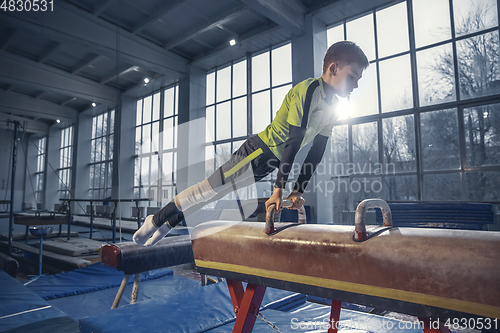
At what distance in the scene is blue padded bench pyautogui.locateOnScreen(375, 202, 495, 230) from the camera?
159 inches

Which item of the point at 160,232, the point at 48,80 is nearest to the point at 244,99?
the point at 48,80

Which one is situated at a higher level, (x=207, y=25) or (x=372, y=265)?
(x=207, y=25)

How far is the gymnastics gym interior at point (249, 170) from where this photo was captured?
109cm

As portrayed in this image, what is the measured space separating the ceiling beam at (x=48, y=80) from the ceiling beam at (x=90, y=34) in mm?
536

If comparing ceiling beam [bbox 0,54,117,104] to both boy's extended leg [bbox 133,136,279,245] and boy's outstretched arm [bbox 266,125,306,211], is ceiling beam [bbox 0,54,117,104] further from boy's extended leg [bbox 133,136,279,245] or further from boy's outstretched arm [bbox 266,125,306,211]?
boy's outstretched arm [bbox 266,125,306,211]

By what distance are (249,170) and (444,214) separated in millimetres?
3894

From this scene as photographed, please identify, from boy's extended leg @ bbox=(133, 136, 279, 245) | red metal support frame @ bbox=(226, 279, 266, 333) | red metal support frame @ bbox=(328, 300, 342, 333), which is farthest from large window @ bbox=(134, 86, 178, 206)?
red metal support frame @ bbox=(328, 300, 342, 333)

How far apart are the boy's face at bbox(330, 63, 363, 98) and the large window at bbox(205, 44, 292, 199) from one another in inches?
238

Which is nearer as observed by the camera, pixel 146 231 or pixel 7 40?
pixel 146 231

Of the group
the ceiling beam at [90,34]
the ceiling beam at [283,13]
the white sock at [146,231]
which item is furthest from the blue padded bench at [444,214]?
the ceiling beam at [90,34]

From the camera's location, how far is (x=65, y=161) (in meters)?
5.10

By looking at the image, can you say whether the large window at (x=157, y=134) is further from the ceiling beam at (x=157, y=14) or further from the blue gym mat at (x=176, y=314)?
the blue gym mat at (x=176, y=314)

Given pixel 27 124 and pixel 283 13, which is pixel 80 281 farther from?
pixel 283 13

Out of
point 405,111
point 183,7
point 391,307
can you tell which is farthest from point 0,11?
point 405,111
